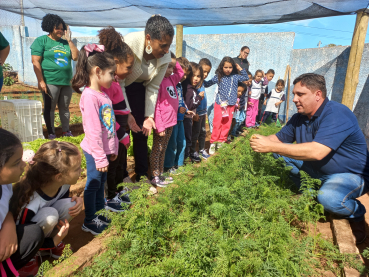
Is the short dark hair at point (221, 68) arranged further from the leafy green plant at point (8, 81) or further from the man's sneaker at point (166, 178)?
the leafy green plant at point (8, 81)

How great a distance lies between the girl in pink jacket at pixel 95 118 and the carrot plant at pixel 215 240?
353mm

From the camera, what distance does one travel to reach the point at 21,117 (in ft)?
13.4

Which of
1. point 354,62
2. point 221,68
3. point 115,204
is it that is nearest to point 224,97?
point 221,68

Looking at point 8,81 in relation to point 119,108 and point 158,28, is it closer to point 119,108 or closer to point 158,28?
point 119,108

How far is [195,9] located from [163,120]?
13.2 feet

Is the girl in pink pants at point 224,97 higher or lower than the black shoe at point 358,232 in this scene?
higher

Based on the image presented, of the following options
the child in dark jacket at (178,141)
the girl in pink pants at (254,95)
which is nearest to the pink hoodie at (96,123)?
the child in dark jacket at (178,141)

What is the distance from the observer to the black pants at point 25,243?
5.31ft

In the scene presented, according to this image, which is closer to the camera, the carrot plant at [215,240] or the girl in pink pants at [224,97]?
the carrot plant at [215,240]

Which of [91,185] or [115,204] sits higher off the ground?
[91,185]

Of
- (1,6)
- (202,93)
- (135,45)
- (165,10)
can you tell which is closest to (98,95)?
(135,45)

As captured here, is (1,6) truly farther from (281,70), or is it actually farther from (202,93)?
(281,70)

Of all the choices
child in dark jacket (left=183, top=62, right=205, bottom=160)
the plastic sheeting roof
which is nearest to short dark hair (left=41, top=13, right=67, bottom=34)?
the plastic sheeting roof

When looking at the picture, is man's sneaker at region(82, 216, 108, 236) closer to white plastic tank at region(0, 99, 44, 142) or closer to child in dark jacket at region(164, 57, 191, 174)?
child in dark jacket at region(164, 57, 191, 174)
